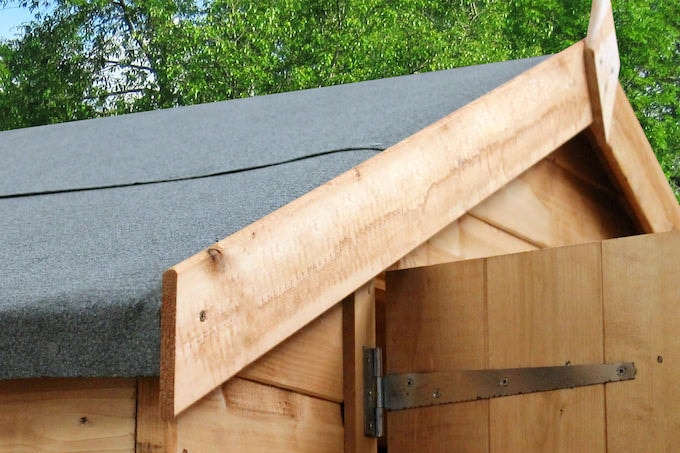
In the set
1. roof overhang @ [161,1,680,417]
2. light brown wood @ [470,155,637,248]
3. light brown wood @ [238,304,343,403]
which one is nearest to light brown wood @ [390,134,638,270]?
light brown wood @ [470,155,637,248]

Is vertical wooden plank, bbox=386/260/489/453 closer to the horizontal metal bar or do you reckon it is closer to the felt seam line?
the horizontal metal bar

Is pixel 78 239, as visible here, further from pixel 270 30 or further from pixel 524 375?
pixel 270 30

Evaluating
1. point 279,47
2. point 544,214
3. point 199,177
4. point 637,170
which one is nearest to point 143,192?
point 199,177

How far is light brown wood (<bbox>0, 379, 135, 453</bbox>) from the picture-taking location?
1.76 metres

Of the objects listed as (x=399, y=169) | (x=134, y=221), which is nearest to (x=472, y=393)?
(x=399, y=169)

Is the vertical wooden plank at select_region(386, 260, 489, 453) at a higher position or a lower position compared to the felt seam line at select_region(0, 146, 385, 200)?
lower

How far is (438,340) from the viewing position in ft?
7.01

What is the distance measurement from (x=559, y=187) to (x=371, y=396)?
1.15 meters

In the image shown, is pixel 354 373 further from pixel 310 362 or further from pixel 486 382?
A: pixel 486 382

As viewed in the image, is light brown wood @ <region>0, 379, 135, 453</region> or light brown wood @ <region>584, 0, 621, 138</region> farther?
light brown wood @ <region>584, 0, 621, 138</region>

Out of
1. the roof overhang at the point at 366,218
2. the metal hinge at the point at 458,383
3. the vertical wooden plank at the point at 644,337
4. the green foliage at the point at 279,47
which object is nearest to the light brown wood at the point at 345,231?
the roof overhang at the point at 366,218

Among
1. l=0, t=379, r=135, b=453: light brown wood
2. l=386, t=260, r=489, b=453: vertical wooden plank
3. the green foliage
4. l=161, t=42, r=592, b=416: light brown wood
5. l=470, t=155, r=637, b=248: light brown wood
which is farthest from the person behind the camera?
the green foliage

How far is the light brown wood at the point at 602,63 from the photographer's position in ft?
9.03

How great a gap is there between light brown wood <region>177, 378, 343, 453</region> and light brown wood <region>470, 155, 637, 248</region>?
2.41 feet
